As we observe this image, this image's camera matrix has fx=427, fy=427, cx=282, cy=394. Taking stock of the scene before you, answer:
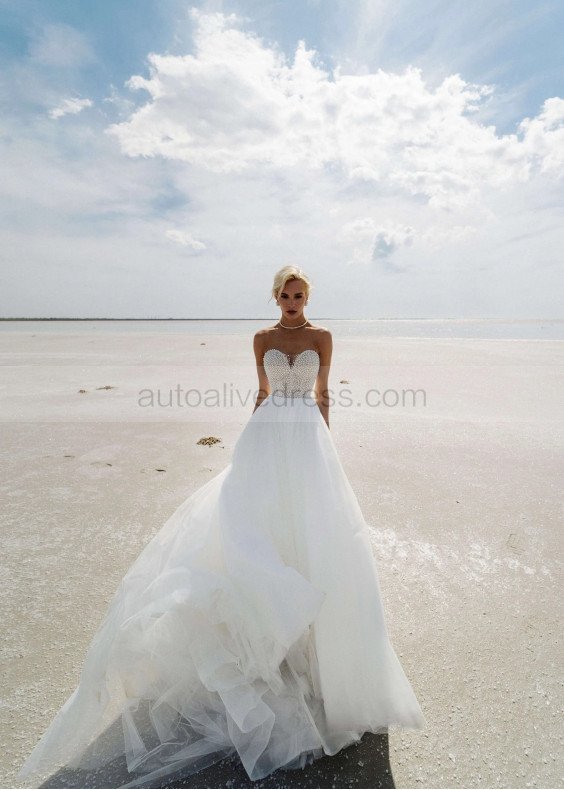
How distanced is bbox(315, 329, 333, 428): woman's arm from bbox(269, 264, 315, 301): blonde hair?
0.36 meters

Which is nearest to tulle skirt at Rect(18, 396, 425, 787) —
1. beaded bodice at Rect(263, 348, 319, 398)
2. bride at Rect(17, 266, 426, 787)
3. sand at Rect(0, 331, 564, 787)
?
bride at Rect(17, 266, 426, 787)

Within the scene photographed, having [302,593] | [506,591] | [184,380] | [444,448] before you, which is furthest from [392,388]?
[302,593]

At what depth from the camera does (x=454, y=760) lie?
2.32 meters

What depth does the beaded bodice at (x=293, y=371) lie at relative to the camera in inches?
124

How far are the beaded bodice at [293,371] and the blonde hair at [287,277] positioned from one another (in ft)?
1.46

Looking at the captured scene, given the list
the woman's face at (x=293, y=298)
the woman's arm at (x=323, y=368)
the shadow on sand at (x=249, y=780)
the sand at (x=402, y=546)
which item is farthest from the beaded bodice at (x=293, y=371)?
the shadow on sand at (x=249, y=780)

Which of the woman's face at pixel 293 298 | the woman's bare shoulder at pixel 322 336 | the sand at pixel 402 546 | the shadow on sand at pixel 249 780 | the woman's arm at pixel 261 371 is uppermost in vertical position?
the woman's face at pixel 293 298

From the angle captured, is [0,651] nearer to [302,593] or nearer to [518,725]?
[302,593]

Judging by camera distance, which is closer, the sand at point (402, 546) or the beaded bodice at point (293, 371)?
the sand at point (402, 546)

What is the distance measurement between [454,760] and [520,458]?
5258 millimetres

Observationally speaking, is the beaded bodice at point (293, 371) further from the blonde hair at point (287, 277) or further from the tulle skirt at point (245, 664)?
the tulle skirt at point (245, 664)

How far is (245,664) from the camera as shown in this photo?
236 centimetres

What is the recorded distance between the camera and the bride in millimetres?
2268

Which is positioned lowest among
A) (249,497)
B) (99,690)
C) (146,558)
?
(99,690)
